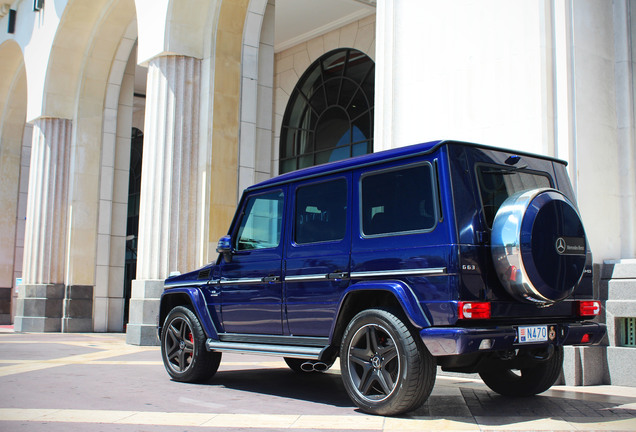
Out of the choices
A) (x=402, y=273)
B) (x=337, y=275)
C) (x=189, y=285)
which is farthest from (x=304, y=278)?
(x=189, y=285)

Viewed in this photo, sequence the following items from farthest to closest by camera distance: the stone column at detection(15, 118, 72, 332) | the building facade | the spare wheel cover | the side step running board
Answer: the stone column at detection(15, 118, 72, 332) < the building facade < the side step running board < the spare wheel cover

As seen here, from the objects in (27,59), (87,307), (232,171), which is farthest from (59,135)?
(232,171)

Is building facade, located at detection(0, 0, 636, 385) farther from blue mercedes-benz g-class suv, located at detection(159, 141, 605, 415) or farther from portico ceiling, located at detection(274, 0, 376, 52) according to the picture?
blue mercedes-benz g-class suv, located at detection(159, 141, 605, 415)

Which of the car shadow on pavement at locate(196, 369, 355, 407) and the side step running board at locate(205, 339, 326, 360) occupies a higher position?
the side step running board at locate(205, 339, 326, 360)

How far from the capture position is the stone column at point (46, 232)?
58.1 feet

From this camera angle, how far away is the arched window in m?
18.1

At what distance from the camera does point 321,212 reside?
6191mm

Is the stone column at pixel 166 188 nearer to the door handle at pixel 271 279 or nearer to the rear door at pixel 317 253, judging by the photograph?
→ the door handle at pixel 271 279

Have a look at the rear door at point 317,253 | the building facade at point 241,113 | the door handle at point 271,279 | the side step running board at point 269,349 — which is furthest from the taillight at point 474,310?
the building facade at point 241,113

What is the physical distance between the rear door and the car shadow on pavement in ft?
2.64

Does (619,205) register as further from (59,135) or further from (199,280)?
(59,135)

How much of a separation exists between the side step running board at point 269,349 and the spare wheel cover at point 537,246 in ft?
5.80

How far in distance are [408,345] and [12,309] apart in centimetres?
2193

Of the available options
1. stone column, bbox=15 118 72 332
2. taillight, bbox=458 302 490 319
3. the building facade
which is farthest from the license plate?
stone column, bbox=15 118 72 332
